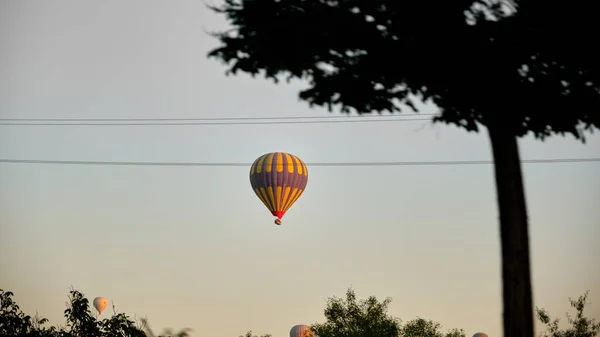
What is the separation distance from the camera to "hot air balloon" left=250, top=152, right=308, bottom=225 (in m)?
62.2

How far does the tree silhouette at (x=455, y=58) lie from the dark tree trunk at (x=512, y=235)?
0.08 feet

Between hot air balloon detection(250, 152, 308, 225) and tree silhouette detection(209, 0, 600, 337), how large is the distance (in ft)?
140

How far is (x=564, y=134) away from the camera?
19953 millimetres

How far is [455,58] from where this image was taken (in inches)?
741

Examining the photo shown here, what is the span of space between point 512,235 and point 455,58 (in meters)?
3.68

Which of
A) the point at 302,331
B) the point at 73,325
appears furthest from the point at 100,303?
the point at 73,325

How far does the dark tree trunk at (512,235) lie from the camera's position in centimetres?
1778

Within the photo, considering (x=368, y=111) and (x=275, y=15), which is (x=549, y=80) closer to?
(x=368, y=111)

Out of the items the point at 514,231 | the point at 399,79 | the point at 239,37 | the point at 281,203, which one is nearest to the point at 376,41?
the point at 399,79

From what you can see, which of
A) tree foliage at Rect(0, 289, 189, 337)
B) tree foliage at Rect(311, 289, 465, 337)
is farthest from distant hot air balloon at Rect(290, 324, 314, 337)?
tree foliage at Rect(0, 289, 189, 337)

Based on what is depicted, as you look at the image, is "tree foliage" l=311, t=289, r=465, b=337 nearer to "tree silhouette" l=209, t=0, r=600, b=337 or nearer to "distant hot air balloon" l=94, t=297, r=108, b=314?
"distant hot air balloon" l=94, t=297, r=108, b=314

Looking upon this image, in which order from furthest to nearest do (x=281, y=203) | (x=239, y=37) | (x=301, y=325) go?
1. (x=301, y=325)
2. (x=281, y=203)
3. (x=239, y=37)

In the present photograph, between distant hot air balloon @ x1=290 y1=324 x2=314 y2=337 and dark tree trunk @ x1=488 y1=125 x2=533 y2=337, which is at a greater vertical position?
distant hot air balloon @ x1=290 y1=324 x2=314 y2=337

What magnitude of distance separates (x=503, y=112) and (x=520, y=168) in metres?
1.17
